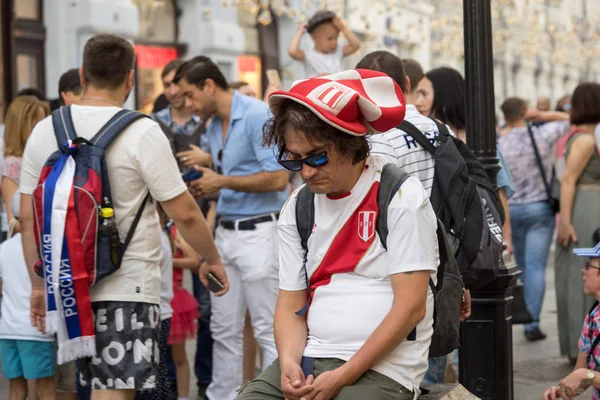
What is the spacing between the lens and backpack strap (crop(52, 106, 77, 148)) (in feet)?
16.0

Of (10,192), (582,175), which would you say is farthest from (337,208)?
(582,175)

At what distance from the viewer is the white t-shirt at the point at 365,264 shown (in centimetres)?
369

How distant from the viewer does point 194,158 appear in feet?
21.5

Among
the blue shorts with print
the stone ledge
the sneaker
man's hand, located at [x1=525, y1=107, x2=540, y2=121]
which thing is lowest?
the sneaker

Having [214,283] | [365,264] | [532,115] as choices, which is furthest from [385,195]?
[532,115]

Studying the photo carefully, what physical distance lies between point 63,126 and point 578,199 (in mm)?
4780

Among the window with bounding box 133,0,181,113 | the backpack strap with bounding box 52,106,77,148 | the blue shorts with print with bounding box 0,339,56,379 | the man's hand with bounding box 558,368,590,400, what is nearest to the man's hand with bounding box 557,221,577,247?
the man's hand with bounding box 558,368,590,400

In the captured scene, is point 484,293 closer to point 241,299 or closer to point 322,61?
point 241,299

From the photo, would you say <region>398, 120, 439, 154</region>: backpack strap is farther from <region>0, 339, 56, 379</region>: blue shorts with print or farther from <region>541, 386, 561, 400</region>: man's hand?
<region>0, 339, 56, 379</region>: blue shorts with print

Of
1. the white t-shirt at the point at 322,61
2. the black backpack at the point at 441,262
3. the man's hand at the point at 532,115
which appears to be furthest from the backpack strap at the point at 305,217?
the man's hand at the point at 532,115

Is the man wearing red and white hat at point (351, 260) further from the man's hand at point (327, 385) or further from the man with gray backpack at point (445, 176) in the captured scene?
the man with gray backpack at point (445, 176)

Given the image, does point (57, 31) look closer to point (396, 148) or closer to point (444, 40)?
point (396, 148)

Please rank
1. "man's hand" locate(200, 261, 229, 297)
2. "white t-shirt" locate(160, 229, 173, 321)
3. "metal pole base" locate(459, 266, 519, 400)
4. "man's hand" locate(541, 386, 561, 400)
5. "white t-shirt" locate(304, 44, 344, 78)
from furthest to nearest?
"white t-shirt" locate(304, 44, 344, 78) < "white t-shirt" locate(160, 229, 173, 321) < "metal pole base" locate(459, 266, 519, 400) < "man's hand" locate(200, 261, 229, 297) < "man's hand" locate(541, 386, 561, 400)

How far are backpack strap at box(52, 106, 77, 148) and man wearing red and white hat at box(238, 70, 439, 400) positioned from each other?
53.3 inches
